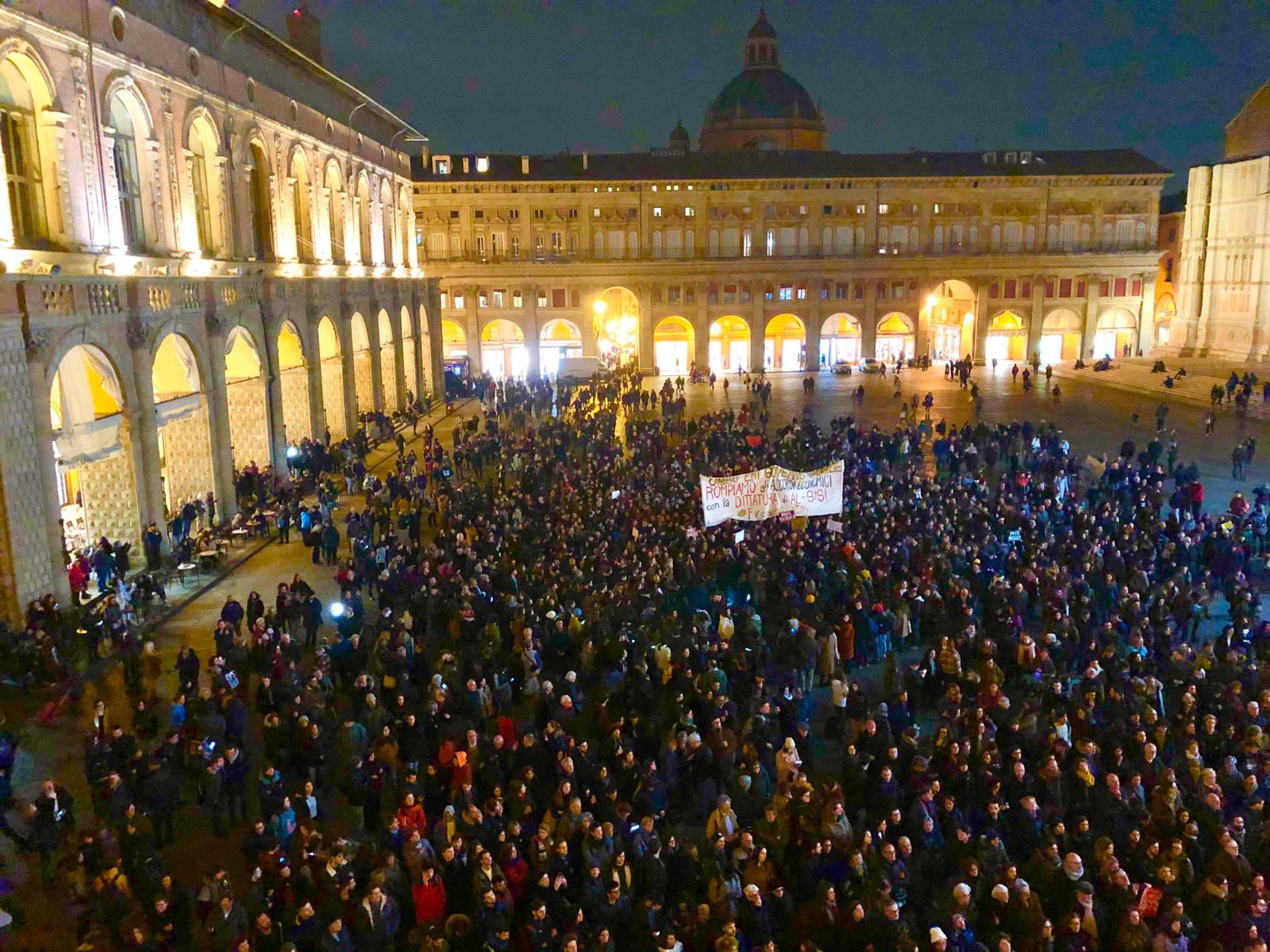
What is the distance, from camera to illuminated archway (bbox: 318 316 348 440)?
115 ft

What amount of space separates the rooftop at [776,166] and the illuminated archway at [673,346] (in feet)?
29.3

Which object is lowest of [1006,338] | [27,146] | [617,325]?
[1006,338]

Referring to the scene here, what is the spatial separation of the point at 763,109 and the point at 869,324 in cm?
2109

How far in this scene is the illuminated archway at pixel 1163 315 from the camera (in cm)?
7275

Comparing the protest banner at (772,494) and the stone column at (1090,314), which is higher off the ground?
the stone column at (1090,314)

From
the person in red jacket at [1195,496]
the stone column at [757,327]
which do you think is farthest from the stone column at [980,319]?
the person in red jacket at [1195,496]

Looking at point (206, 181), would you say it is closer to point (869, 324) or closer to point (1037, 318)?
point (869, 324)

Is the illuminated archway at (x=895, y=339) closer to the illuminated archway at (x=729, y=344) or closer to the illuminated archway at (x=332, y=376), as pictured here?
the illuminated archway at (x=729, y=344)

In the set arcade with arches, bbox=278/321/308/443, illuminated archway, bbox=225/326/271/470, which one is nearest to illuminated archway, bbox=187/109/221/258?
illuminated archway, bbox=225/326/271/470

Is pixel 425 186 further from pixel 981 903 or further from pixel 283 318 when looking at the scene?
pixel 981 903

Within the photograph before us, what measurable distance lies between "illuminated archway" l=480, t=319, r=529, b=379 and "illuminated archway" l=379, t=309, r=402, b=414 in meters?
19.8

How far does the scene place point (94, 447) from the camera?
64.2 ft

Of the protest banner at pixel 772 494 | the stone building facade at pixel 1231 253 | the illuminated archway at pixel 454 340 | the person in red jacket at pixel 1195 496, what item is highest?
the stone building facade at pixel 1231 253

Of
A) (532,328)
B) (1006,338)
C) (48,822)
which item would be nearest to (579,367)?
(532,328)
